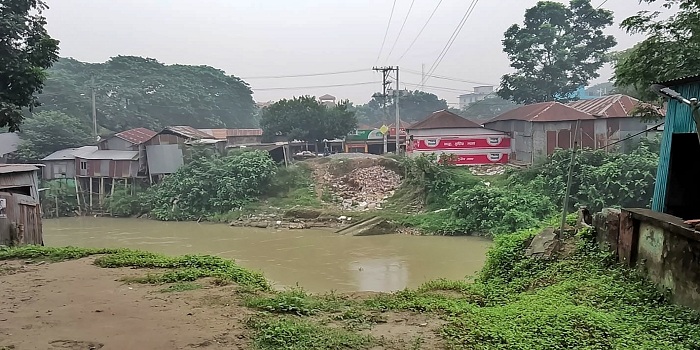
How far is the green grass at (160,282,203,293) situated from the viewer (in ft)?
24.6

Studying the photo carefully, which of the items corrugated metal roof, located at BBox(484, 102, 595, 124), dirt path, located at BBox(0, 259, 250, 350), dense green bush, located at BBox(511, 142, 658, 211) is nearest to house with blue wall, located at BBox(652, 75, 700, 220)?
dirt path, located at BBox(0, 259, 250, 350)

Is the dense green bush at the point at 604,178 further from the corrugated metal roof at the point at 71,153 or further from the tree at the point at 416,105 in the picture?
the tree at the point at 416,105

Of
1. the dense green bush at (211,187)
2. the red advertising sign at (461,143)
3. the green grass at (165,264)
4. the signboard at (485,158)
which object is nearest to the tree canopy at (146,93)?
the dense green bush at (211,187)

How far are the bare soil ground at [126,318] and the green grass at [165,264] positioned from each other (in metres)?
0.56

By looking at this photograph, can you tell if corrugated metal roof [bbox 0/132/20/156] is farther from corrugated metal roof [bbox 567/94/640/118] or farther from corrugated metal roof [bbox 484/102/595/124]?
corrugated metal roof [bbox 567/94/640/118]

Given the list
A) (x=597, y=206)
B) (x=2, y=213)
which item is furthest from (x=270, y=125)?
(x=2, y=213)

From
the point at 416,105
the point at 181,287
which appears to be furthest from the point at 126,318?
the point at 416,105

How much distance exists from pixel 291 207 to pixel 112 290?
1778cm

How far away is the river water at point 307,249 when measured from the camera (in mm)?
14188

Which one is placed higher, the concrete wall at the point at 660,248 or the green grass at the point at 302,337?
the concrete wall at the point at 660,248

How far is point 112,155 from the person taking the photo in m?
28.7

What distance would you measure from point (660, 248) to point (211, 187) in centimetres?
2390

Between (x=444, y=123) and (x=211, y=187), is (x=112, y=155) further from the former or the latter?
(x=444, y=123)

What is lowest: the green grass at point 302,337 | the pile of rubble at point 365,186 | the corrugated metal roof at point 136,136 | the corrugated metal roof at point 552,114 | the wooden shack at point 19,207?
the pile of rubble at point 365,186
